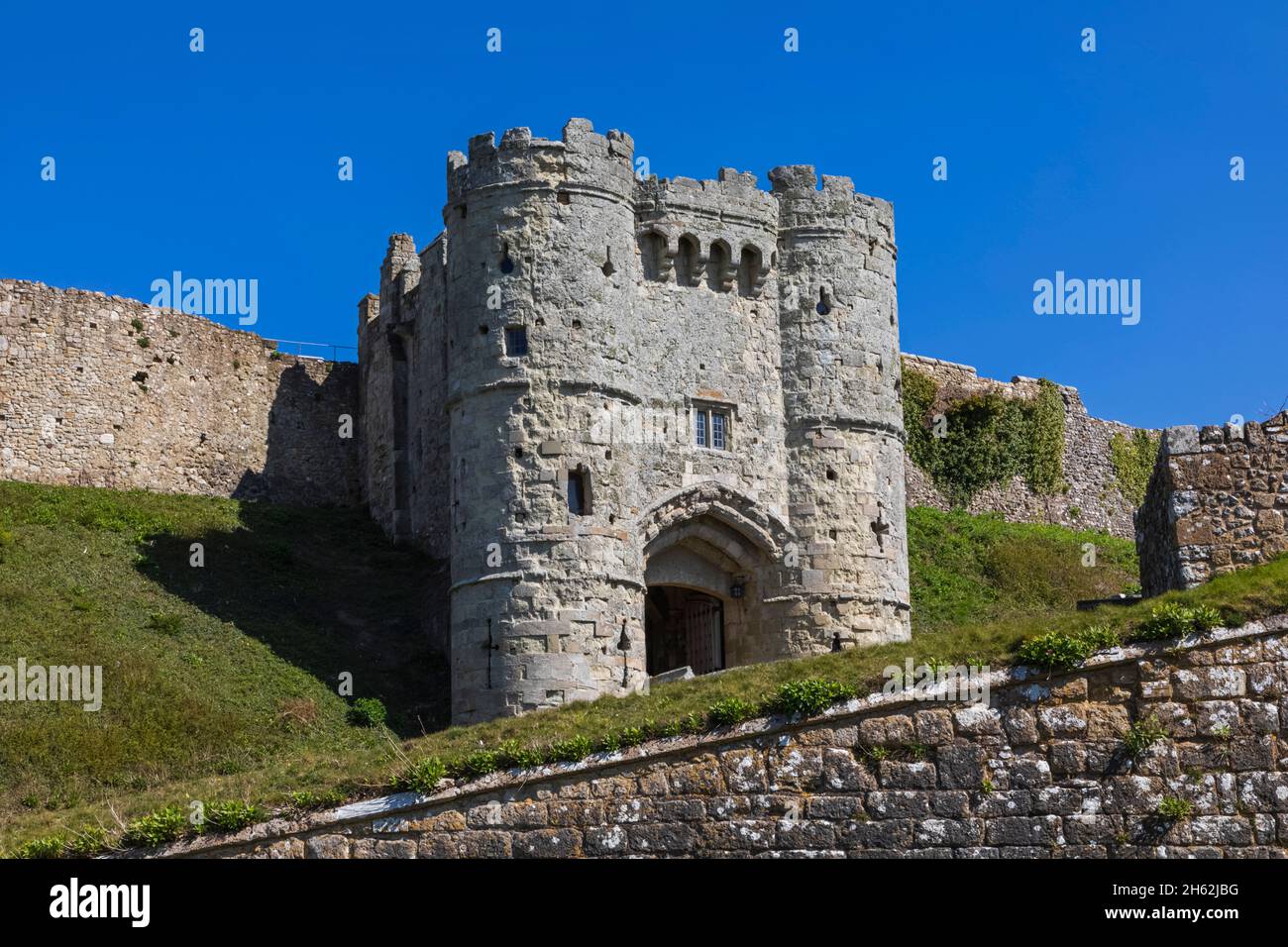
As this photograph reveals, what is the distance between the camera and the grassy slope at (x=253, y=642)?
23.5m

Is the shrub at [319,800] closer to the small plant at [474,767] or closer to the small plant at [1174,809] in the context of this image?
the small plant at [474,767]

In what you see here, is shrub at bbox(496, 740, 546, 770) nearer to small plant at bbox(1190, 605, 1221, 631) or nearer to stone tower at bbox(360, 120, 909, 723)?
small plant at bbox(1190, 605, 1221, 631)

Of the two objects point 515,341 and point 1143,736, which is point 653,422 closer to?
point 515,341

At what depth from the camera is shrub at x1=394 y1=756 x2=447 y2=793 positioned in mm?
21859

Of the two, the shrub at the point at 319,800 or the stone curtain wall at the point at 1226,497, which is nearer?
the shrub at the point at 319,800

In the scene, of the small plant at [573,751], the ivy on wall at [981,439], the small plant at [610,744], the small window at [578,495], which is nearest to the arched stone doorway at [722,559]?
the small window at [578,495]

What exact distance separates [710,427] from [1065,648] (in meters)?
17.3

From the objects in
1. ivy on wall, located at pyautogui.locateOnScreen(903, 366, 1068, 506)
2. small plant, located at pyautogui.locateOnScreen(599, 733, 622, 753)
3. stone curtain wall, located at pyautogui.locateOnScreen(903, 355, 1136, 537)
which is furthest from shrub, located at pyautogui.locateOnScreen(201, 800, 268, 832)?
ivy on wall, located at pyautogui.locateOnScreen(903, 366, 1068, 506)

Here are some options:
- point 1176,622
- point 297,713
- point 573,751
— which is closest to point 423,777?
point 573,751

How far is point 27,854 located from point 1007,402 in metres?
41.7

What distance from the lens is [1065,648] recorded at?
2133 cm

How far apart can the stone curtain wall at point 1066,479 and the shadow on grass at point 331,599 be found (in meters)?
18.6
